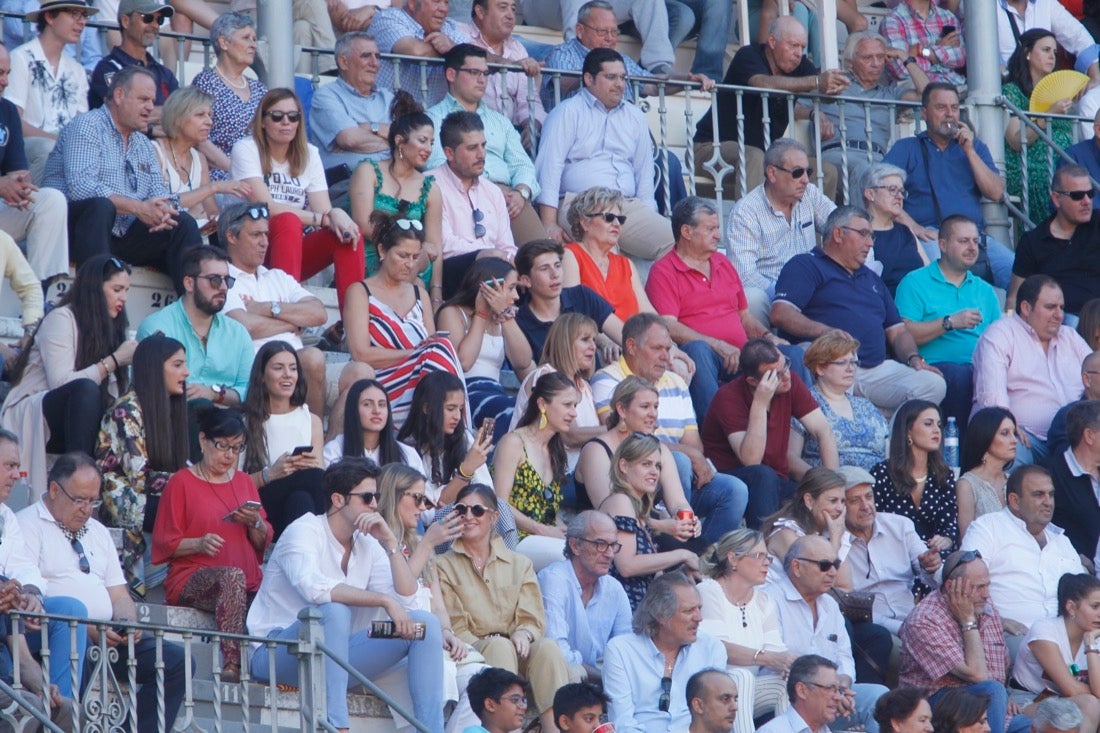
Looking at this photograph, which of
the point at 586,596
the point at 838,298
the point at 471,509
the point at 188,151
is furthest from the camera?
the point at 838,298

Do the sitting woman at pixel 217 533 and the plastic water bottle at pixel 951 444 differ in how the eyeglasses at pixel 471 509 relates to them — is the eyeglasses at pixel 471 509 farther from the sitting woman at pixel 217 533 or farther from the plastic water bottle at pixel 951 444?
the plastic water bottle at pixel 951 444

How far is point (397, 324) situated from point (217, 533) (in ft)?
6.94

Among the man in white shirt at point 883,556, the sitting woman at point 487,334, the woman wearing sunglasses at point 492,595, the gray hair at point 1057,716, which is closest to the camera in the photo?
the woman wearing sunglasses at point 492,595

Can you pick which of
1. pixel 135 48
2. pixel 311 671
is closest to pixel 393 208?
pixel 135 48

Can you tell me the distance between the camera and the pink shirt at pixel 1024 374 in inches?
479

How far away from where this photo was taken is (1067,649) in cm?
1040

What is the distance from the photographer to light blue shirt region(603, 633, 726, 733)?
9297 millimetres

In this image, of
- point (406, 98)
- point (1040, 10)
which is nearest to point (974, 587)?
point (406, 98)

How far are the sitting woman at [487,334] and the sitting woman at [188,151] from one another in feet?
3.85

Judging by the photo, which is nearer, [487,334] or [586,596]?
[586,596]

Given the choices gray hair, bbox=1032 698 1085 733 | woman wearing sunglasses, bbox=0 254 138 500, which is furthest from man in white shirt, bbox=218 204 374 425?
gray hair, bbox=1032 698 1085 733

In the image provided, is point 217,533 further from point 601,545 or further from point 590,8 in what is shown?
point 590,8

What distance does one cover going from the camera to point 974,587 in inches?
402

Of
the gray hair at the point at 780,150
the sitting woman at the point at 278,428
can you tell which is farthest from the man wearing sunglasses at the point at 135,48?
→ the gray hair at the point at 780,150
